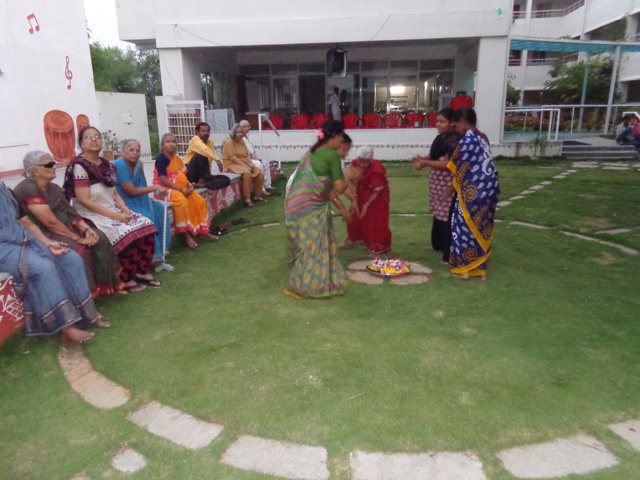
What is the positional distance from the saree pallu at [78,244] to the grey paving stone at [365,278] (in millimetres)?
2036

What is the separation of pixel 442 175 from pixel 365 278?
4.33 ft

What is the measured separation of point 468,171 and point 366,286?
1.33 m

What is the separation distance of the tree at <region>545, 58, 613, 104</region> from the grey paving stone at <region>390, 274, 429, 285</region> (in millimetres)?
18224

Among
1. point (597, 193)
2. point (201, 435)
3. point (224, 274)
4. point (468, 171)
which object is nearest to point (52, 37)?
point (224, 274)

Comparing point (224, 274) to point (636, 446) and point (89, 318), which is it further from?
point (636, 446)

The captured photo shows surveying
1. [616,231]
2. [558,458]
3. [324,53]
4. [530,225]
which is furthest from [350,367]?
[324,53]

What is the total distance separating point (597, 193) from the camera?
25.9 feet

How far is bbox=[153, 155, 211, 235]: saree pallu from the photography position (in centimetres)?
545

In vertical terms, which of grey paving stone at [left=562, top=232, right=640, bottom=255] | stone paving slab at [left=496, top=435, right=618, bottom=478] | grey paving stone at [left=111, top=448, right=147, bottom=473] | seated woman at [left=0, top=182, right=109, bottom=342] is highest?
seated woman at [left=0, top=182, right=109, bottom=342]

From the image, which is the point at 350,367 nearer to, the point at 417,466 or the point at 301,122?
the point at 417,466

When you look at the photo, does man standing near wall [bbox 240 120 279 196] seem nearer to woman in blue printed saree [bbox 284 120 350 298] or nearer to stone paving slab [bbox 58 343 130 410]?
woman in blue printed saree [bbox 284 120 350 298]

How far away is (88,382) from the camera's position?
9.16ft

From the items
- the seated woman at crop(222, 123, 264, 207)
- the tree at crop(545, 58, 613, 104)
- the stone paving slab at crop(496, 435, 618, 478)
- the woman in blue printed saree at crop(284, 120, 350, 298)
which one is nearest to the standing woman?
the woman in blue printed saree at crop(284, 120, 350, 298)

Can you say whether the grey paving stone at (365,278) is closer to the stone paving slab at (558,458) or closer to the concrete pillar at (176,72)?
the stone paving slab at (558,458)
